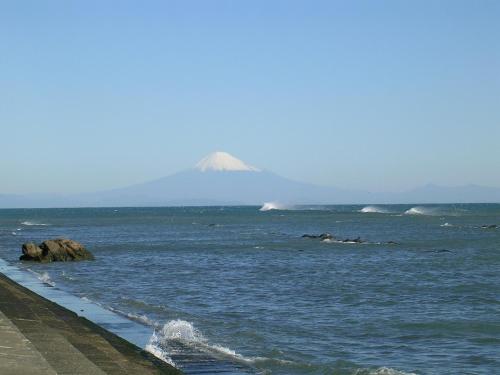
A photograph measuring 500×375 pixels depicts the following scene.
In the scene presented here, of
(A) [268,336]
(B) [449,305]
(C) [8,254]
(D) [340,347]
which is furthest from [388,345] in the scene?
(C) [8,254]

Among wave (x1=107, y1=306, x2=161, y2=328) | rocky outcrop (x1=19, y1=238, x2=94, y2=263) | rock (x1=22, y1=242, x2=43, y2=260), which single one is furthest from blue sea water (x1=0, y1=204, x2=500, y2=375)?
rock (x1=22, y1=242, x2=43, y2=260)

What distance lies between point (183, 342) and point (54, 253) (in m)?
28.8

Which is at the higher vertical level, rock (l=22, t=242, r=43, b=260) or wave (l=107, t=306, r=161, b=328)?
rock (l=22, t=242, r=43, b=260)

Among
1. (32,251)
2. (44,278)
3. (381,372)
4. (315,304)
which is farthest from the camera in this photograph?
(32,251)

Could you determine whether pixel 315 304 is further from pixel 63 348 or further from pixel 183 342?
pixel 63 348

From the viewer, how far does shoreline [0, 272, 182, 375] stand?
11.5 metres

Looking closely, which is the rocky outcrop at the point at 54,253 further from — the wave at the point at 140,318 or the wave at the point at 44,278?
the wave at the point at 140,318

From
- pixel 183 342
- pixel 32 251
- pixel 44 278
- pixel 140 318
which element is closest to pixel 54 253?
pixel 32 251

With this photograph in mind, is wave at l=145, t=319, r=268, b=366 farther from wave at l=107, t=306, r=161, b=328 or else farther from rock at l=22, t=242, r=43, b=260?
rock at l=22, t=242, r=43, b=260

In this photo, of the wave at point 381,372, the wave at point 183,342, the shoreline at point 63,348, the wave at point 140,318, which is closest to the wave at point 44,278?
the wave at point 140,318

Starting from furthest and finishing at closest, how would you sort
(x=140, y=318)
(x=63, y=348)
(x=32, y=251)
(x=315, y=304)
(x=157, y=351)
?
(x=32, y=251) → (x=315, y=304) → (x=140, y=318) → (x=157, y=351) → (x=63, y=348)

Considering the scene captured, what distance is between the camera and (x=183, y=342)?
55.2ft

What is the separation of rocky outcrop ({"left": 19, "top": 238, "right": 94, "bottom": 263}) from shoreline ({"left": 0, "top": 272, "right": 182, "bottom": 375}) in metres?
24.9

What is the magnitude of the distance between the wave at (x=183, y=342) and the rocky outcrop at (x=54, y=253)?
85.1ft
